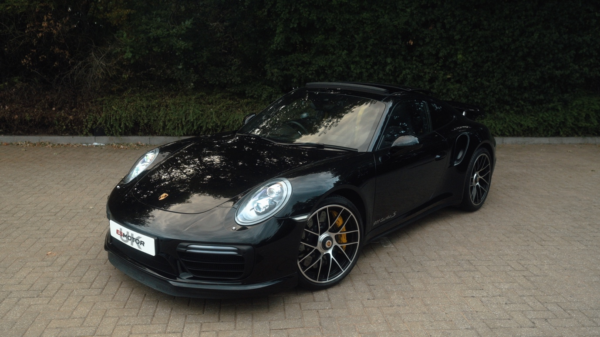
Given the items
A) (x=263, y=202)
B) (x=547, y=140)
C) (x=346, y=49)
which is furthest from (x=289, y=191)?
(x=547, y=140)

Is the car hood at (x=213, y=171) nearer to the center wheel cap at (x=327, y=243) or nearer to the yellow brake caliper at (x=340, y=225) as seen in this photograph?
the yellow brake caliper at (x=340, y=225)

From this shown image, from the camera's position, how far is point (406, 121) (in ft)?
15.8

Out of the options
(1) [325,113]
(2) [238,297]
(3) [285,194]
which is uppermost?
(1) [325,113]

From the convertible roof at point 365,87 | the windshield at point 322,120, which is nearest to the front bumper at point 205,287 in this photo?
the windshield at point 322,120

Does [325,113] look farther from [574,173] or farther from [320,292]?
[574,173]

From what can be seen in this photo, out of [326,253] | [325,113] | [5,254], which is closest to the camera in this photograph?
[326,253]

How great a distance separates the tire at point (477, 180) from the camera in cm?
561

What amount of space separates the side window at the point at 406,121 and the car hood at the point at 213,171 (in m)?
0.55

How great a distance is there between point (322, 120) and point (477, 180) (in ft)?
7.20

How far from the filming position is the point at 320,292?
12.7ft

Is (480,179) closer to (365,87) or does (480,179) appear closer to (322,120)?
(365,87)

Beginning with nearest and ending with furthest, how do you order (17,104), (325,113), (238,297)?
1. (238,297)
2. (325,113)
3. (17,104)

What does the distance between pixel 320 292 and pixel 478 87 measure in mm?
7501

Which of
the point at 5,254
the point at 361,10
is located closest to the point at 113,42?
the point at 361,10
